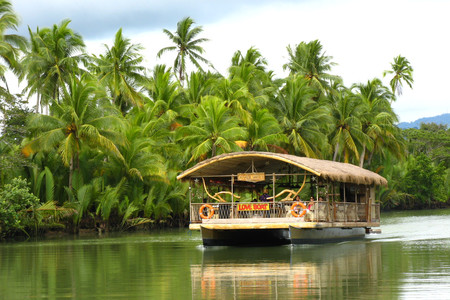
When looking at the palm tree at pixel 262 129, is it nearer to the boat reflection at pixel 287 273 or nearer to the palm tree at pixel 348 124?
the palm tree at pixel 348 124

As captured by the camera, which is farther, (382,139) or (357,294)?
(382,139)

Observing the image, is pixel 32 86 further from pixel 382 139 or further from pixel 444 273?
pixel 444 273

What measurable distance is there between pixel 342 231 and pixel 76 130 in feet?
40.5

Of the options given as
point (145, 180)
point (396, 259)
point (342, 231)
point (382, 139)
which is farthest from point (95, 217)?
point (382, 139)

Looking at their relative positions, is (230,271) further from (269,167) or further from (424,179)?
(424,179)

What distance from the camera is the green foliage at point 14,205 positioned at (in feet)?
83.3

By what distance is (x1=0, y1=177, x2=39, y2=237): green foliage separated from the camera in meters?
25.4

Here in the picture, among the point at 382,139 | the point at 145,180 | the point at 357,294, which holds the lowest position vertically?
the point at 357,294

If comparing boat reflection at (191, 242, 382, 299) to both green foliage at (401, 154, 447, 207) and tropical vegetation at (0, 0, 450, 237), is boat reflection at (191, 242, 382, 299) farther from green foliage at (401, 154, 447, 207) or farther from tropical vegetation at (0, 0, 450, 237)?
green foliage at (401, 154, 447, 207)

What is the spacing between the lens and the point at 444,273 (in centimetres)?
1194

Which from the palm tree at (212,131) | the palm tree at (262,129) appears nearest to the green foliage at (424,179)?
the palm tree at (262,129)

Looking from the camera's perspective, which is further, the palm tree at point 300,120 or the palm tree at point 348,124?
the palm tree at point 348,124

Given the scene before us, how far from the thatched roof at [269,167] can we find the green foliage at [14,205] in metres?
8.23

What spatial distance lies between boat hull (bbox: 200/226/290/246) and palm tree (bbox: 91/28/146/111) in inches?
726
